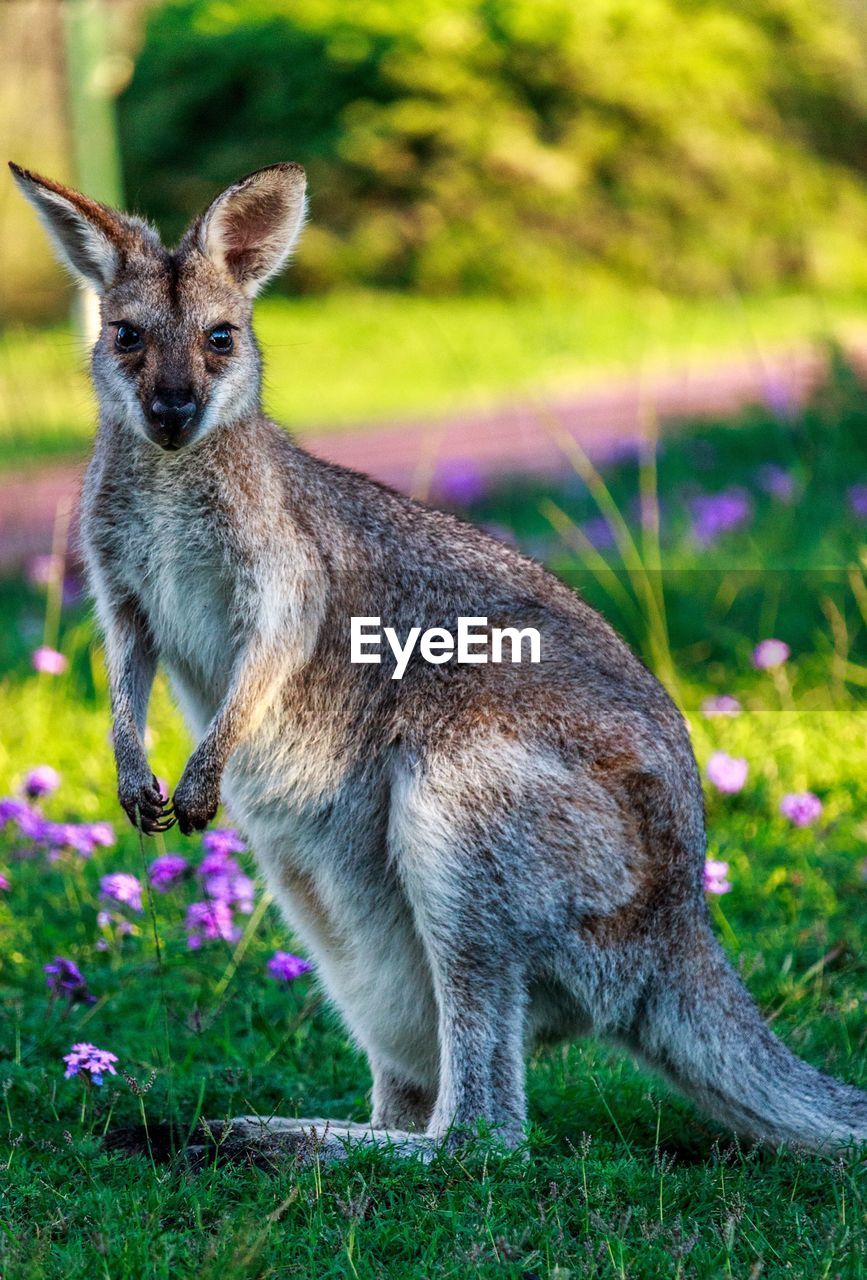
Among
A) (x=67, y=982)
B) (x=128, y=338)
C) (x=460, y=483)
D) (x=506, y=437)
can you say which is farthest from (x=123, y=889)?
(x=506, y=437)

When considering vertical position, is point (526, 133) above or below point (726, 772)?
below

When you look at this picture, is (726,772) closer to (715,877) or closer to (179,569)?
(715,877)

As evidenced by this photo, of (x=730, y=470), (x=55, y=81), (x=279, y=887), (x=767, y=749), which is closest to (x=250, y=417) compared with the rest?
(x=279, y=887)

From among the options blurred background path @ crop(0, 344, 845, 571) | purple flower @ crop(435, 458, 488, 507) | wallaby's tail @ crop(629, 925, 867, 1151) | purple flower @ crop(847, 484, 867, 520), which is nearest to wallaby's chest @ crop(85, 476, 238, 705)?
wallaby's tail @ crop(629, 925, 867, 1151)

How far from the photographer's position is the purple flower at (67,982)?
11.2 feet

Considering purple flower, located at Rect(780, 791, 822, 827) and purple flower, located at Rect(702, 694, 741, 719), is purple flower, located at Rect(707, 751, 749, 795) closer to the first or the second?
purple flower, located at Rect(780, 791, 822, 827)

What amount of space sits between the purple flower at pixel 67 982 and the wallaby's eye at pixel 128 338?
1252 millimetres

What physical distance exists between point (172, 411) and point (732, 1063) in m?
1.63

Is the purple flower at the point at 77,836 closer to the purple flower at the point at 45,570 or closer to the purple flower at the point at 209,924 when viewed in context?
the purple flower at the point at 209,924

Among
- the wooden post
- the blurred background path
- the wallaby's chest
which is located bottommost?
the blurred background path

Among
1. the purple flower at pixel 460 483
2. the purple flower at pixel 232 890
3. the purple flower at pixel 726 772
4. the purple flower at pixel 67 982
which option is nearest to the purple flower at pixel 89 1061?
the purple flower at pixel 67 982

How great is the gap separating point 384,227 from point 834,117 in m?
5.84

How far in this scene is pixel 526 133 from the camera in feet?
61.8

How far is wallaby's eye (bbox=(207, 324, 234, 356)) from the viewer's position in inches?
133
